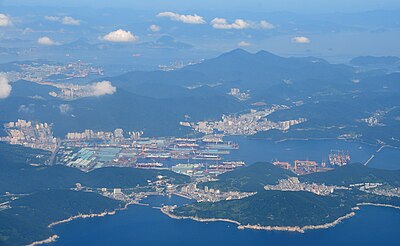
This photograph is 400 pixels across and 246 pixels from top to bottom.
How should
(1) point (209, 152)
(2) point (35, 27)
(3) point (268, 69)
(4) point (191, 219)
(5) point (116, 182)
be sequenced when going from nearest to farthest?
(4) point (191, 219) < (5) point (116, 182) < (1) point (209, 152) < (3) point (268, 69) < (2) point (35, 27)

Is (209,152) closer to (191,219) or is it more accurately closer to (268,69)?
(191,219)

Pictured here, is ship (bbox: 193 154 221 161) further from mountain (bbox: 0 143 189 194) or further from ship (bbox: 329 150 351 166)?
ship (bbox: 329 150 351 166)

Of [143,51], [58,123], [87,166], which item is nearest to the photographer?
[87,166]

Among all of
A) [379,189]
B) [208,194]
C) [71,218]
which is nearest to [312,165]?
[379,189]

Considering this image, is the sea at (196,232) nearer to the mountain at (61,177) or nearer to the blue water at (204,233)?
the blue water at (204,233)

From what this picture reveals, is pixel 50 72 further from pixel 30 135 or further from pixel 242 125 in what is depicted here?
pixel 242 125

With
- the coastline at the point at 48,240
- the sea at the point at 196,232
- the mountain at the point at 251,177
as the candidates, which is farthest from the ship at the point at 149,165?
the coastline at the point at 48,240

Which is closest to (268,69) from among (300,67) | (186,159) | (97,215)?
(300,67)
